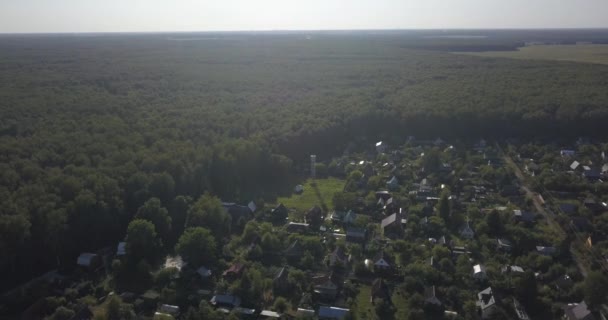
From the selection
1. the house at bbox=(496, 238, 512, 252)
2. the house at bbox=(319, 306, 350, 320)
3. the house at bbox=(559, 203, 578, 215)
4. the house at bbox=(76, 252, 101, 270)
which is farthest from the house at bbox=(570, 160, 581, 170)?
the house at bbox=(76, 252, 101, 270)

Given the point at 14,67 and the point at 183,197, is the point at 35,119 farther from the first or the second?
the point at 14,67

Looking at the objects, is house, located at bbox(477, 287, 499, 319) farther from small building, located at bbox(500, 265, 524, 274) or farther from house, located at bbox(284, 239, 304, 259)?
house, located at bbox(284, 239, 304, 259)

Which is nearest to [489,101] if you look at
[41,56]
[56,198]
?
[56,198]

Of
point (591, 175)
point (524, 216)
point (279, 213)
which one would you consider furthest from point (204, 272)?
point (591, 175)

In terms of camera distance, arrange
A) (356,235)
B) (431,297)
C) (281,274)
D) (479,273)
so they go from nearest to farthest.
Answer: (431,297) < (281,274) < (479,273) < (356,235)

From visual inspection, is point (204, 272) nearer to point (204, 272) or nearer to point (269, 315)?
point (204, 272)

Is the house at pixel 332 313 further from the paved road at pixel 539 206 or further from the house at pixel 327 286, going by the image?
the paved road at pixel 539 206
